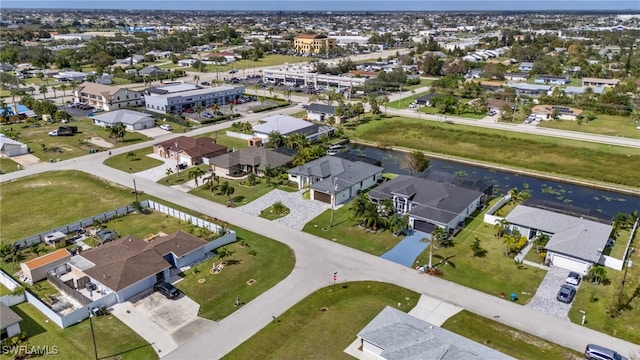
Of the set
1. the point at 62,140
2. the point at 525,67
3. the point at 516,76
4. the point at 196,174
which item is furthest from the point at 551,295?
the point at 525,67

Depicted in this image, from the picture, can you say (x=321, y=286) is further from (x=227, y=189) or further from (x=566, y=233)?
(x=566, y=233)

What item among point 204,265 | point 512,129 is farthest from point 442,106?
point 204,265

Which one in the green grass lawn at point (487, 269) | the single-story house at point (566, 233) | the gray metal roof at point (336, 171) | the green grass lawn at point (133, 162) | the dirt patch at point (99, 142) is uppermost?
the gray metal roof at point (336, 171)

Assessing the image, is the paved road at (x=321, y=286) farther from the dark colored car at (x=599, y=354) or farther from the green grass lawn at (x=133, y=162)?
the green grass lawn at (x=133, y=162)

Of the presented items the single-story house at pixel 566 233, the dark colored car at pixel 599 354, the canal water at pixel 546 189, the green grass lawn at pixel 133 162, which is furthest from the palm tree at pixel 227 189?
the dark colored car at pixel 599 354

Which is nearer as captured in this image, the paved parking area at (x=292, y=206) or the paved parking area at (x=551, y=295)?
the paved parking area at (x=551, y=295)

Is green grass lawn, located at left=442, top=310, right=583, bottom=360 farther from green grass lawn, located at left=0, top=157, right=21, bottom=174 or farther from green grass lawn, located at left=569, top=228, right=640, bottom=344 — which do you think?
green grass lawn, located at left=0, top=157, right=21, bottom=174

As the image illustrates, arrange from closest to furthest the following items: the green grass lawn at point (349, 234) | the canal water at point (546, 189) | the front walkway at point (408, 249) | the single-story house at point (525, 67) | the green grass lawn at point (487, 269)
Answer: the green grass lawn at point (487, 269) → the front walkway at point (408, 249) → the green grass lawn at point (349, 234) → the canal water at point (546, 189) → the single-story house at point (525, 67)
